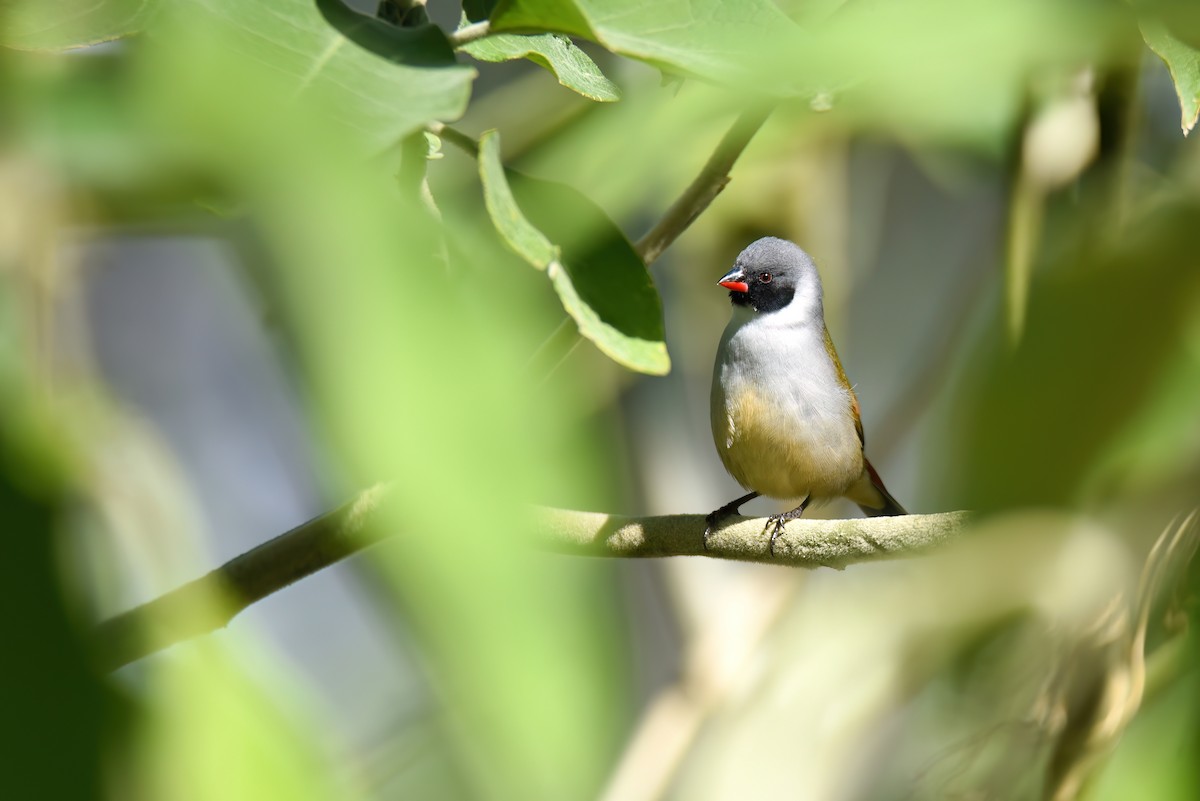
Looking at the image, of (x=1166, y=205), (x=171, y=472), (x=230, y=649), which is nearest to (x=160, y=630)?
(x=230, y=649)

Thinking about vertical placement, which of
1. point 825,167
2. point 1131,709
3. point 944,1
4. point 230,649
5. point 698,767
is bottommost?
point 698,767

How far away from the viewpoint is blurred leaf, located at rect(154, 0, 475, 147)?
0.30m

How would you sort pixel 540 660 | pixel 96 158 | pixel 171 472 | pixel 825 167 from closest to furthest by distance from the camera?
pixel 540 660 < pixel 96 158 < pixel 171 472 < pixel 825 167

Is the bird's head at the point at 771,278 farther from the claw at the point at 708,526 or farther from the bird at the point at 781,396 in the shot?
the claw at the point at 708,526

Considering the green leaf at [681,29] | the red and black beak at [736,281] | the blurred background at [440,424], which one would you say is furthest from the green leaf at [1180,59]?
the red and black beak at [736,281]

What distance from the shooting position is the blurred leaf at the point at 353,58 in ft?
1.00

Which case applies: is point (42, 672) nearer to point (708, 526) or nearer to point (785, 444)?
point (708, 526)

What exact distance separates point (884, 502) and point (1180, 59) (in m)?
1.69

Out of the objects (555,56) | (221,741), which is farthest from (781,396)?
(221,741)

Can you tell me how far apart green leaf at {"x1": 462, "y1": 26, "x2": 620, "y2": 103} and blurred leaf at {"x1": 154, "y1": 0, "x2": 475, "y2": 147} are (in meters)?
0.23

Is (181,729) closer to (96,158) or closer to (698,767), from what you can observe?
(96,158)

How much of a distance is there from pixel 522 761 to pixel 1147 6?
0.58 feet

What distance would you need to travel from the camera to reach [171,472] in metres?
0.39

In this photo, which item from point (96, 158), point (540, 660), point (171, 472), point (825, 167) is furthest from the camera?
point (825, 167)
